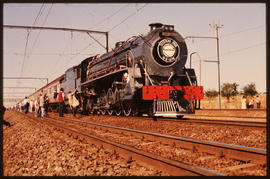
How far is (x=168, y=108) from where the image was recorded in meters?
9.84

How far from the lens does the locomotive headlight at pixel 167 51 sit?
10242 mm

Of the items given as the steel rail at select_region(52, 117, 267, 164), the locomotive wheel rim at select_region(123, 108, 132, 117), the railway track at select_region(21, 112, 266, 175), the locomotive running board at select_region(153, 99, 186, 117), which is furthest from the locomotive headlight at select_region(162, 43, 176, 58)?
the steel rail at select_region(52, 117, 267, 164)

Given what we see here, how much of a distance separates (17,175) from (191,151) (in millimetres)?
2961

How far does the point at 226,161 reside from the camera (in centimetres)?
412

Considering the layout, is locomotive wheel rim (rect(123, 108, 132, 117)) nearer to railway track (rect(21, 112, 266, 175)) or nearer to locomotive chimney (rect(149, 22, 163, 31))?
locomotive chimney (rect(149, 22, 163, 31))

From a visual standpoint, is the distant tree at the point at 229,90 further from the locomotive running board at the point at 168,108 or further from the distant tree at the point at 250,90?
the locomotive running board at the point at 168,108

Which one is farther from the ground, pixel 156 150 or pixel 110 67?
pixel 110 67

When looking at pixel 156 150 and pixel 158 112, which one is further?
pixel 158 112

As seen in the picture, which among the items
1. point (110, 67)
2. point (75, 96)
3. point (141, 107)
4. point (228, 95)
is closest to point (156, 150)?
point (141, 107)

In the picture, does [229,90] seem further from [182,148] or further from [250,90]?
[182,148]

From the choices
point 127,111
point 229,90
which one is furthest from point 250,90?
point 127,111

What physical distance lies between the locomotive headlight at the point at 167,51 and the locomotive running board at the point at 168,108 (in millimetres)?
1647

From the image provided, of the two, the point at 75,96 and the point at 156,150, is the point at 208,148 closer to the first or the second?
the point at 156,150

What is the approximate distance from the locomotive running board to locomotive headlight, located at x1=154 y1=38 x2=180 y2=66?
5.40ft
